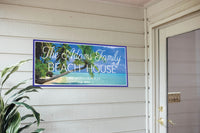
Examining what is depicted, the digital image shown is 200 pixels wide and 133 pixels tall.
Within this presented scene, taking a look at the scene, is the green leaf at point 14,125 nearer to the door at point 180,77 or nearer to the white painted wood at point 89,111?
the white painted wood at point 89,111

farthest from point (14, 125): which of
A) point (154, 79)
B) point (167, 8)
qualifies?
point (167, 8)

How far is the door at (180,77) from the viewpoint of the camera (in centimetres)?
192

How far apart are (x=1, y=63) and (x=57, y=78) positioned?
22.5 inches

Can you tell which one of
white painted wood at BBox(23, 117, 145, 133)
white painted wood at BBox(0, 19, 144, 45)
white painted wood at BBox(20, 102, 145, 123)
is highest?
white painted wood at BBox(0, 19, 144, 45)

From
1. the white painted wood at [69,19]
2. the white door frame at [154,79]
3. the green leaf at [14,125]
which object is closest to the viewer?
the green leaf at [14,125]

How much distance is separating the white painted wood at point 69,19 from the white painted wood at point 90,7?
4 cm

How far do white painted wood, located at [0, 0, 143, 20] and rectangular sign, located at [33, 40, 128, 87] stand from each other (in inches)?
15.5

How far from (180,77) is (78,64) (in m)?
1.14

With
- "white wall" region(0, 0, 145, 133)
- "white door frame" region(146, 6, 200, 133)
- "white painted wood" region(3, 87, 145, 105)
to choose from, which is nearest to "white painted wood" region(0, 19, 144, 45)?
"white wall" region(0, 0, 145, 133)

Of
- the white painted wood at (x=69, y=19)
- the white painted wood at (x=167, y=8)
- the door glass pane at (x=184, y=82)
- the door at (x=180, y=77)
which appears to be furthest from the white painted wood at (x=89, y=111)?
the white painted wood at (x=167, y=8)

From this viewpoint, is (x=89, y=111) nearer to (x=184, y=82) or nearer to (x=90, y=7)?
(x=184, y=82)

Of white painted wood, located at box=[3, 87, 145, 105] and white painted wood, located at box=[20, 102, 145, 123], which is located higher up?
white painted wood, located at box=[3, 87, 145, 105]

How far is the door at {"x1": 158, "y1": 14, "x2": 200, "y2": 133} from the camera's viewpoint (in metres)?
1.92

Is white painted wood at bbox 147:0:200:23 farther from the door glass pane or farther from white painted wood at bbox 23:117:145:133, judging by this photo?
white painted wood at bbox 23:117:145:133
